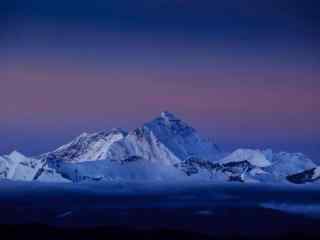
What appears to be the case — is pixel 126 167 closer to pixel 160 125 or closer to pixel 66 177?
pixel 66 177

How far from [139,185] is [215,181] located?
20571 mm

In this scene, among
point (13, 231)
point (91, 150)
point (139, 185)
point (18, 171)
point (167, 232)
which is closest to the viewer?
point (13, 231)

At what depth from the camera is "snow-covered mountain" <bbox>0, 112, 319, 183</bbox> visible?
415 feet

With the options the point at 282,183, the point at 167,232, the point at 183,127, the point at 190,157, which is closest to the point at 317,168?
the point at 282,183

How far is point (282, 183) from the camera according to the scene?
393 feet

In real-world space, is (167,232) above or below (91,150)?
below

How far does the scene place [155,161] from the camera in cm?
14650

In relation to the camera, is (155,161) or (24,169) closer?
(24,169)

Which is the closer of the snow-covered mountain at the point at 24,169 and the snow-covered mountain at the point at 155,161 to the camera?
the snow-covered mountain at the point at 155,161

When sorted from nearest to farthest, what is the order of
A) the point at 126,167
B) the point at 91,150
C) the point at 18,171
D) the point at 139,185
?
the point at 139,185, the point at 126,167, the point at 18,171, the point at 91,150

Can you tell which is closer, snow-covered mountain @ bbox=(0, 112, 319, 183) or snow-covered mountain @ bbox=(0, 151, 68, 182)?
snow-covered mountain @ bbox=(0, 112, 319, 183)

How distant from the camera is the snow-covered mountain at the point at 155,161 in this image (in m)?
127

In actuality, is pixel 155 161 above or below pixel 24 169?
above

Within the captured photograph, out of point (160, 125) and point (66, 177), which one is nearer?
point (66, 177)
